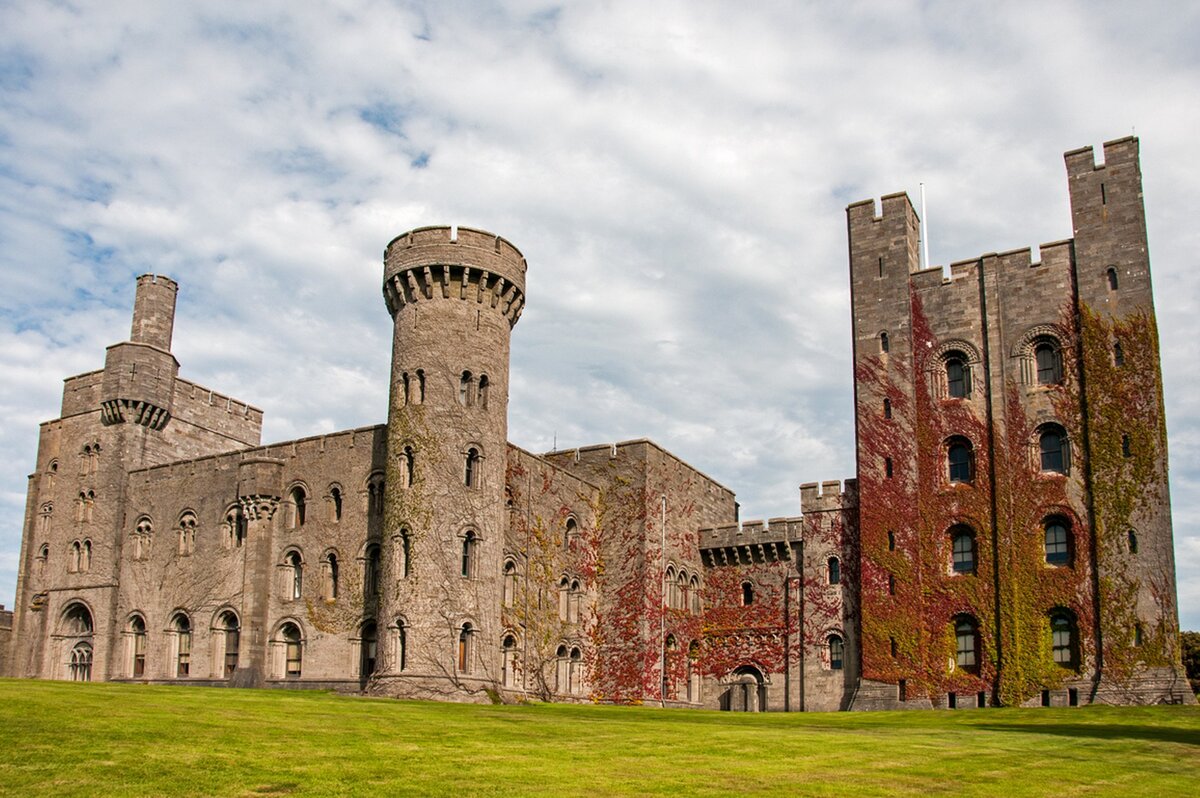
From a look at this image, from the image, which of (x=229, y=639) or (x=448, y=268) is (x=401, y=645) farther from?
(x=448, y=268)

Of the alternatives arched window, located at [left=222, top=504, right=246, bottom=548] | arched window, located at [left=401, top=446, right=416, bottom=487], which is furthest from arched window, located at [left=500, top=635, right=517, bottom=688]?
arched window, located at [left=222, top=504, right=246, bottom=548]

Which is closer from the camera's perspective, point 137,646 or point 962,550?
point 962,550

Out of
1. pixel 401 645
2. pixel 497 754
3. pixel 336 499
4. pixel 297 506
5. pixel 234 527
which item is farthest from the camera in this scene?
pixel 234 527

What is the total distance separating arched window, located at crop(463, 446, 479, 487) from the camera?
38.3 meters

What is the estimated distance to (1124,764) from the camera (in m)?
20.3

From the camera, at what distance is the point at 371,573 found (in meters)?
40.7

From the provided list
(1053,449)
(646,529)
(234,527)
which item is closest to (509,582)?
(646,529)

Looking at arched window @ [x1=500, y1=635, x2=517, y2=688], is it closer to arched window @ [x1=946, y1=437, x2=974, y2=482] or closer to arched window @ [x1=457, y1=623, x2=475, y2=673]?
arched window @ [x1=457, y1=623, x2=475, y2=673]

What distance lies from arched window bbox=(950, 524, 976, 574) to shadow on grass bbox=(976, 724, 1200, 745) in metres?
12.7

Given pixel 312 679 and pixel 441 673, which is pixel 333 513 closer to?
pixel 312 679

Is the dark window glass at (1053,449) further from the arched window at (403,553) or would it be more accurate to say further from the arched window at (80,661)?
the arched window at (80,661)

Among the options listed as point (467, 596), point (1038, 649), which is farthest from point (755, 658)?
point (467, 596)

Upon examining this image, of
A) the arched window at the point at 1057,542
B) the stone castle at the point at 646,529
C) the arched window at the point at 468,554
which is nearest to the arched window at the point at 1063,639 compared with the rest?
the stone castle at the point at 646,529

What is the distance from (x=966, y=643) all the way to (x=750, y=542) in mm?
9967
